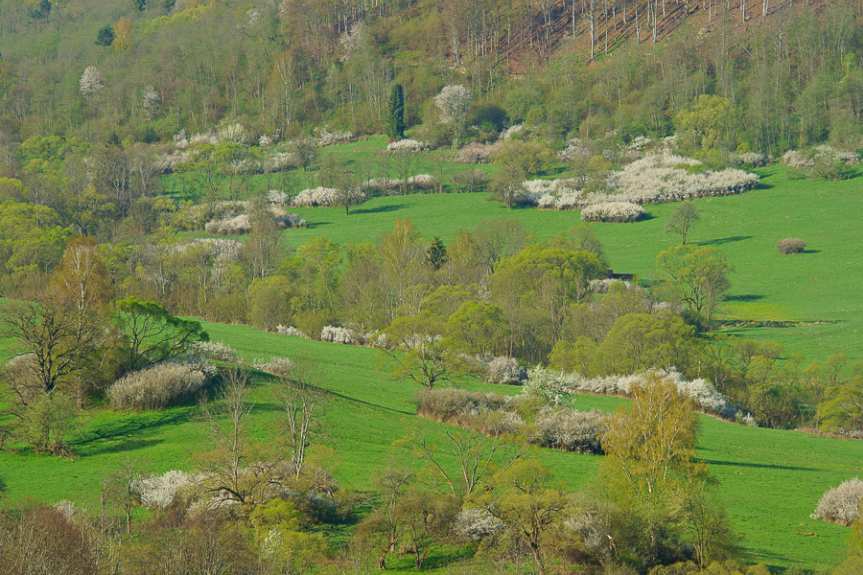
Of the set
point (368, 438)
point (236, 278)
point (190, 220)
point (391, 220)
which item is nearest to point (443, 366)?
point (368, 438)

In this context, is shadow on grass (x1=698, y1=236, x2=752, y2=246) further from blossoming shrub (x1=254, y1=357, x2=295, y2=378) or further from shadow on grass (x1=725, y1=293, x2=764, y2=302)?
blossoming shrub (x1=254, y1=357, x2=295, y2=378)

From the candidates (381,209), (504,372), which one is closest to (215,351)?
(504,372)

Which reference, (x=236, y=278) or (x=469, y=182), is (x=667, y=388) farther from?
(x=469, y=182)

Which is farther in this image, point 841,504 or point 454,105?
point 454,105

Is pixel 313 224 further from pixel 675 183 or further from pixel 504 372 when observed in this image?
pixel 504 372

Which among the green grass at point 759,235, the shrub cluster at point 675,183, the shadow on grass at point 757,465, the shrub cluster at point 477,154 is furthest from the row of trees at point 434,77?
the shadow on grass at point 757,465

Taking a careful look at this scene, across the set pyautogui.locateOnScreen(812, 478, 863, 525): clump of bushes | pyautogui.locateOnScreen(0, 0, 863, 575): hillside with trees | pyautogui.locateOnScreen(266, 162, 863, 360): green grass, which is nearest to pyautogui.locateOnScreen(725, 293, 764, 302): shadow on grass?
pyautogui.locateOnScreen(266, 162, 863, 360): green grass
